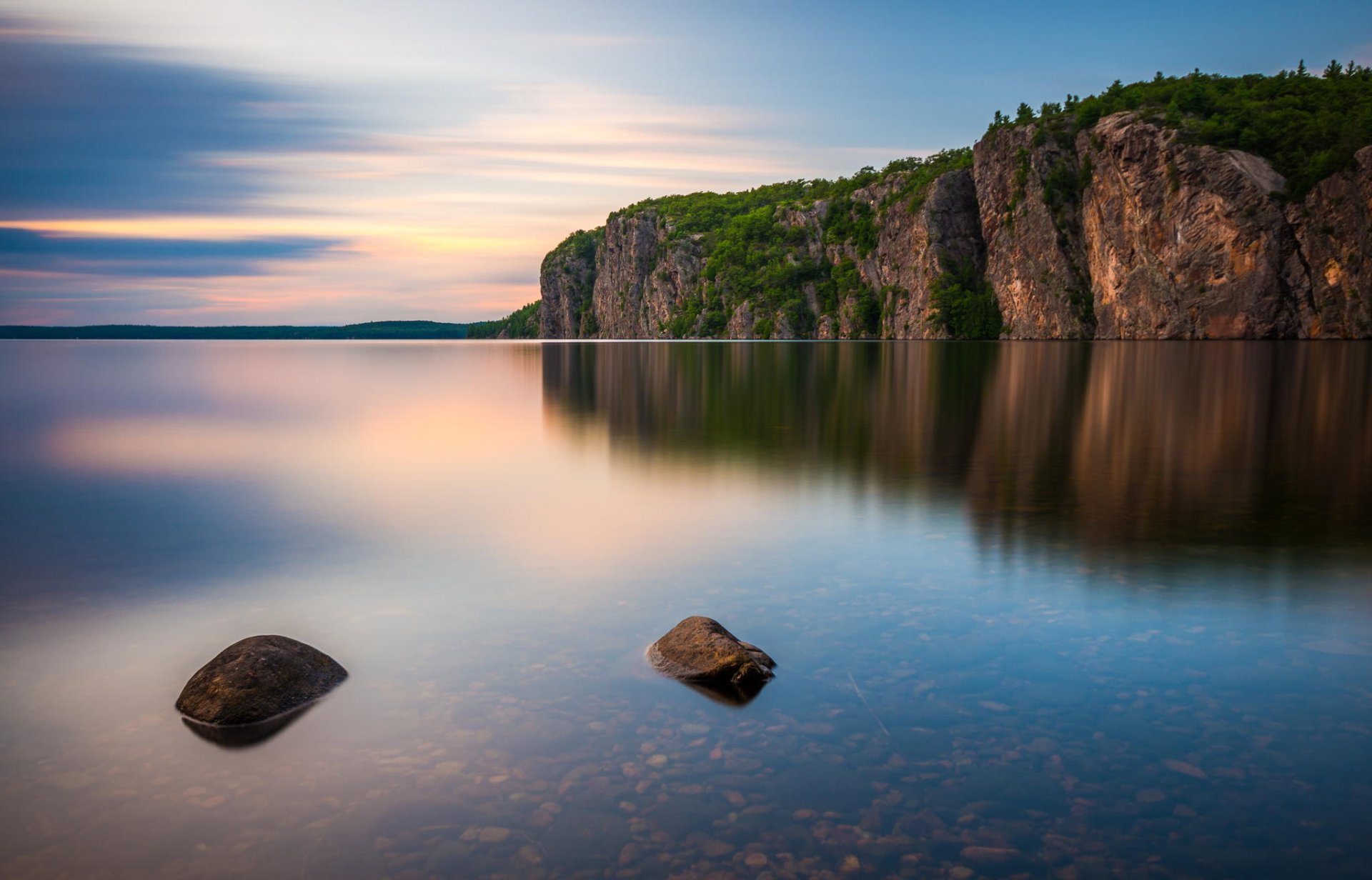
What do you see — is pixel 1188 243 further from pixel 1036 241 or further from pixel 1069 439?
pixel 1069 439

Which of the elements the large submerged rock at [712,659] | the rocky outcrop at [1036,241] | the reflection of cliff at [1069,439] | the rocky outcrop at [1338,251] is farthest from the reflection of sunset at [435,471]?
the rocky outcrop at [1036,241]

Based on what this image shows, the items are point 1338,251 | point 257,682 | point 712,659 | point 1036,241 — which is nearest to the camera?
point 257,682

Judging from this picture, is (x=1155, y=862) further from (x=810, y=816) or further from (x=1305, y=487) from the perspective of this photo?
(x=1305, y=487)

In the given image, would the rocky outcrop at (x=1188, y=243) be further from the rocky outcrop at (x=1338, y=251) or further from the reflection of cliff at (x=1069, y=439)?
the reflection of cliff at (x=1069, y=439)

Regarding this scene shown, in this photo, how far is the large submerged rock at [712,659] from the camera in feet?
29.3

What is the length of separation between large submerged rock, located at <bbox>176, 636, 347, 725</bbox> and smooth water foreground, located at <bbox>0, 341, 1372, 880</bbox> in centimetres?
23

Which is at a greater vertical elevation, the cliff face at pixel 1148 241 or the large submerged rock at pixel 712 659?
the cliff face at pixel 1148 241

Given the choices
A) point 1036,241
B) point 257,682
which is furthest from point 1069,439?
point 1036,241

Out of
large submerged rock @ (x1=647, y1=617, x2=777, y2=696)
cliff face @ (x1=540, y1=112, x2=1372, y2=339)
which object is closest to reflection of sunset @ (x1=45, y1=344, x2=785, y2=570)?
large submerged rock @ (x1=647, y1=617, x2=777, y2=696)

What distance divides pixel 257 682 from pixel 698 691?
4160 millimetres

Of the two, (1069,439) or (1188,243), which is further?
(1188,243)

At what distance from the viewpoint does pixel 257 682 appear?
8.50m

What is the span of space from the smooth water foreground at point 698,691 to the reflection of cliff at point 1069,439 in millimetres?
230

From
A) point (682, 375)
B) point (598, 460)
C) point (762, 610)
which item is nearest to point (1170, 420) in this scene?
point (598, 460)
